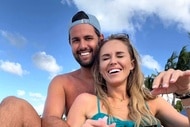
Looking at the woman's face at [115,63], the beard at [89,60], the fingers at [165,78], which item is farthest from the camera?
the beard at [89,60]

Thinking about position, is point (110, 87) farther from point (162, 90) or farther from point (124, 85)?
point (162, 90)

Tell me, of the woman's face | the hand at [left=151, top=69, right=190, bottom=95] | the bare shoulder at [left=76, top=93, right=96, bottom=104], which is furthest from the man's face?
the hand at [left=151, top=69, right=190, bottom=95]

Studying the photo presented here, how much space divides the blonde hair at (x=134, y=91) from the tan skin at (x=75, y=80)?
173mm

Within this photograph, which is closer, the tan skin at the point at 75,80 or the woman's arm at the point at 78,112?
the woman's arm at the point at 78,112

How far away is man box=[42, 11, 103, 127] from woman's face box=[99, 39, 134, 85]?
0.33 meters

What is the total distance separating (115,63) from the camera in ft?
9.51

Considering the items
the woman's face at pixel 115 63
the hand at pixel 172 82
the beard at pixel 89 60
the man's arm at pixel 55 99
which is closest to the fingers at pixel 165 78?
the hand at pixel 172 82

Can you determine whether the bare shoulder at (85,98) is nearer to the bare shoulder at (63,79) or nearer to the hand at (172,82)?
the bare shoulder at (63,79)

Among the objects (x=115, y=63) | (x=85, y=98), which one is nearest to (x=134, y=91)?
(x=115, y=63)

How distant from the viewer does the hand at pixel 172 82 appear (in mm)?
2250

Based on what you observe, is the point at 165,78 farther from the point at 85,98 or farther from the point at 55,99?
the point at 55,99

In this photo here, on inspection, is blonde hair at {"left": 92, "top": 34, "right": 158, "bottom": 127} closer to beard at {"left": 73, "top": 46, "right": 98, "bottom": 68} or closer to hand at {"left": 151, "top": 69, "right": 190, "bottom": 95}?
beard at {"left": 73, "top": 46, "right": 98, "bottom": 68}

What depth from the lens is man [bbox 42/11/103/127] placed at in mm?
3270

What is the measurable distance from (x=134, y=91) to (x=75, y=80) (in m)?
0.71
